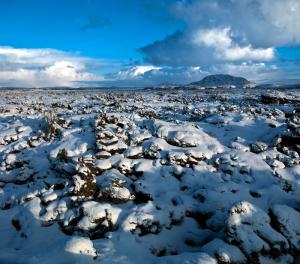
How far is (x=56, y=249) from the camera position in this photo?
9.91m

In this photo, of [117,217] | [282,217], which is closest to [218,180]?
[282,217]

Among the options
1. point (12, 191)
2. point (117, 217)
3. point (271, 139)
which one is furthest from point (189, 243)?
point (271, 139)

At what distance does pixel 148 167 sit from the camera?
15.6m

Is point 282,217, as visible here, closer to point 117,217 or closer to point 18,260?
point 117,217

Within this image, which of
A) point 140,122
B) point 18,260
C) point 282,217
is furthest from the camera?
point 140,122

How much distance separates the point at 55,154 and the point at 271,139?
1069 cm

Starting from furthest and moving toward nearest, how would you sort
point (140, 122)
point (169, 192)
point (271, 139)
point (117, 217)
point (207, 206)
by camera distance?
1. point (140, 122)
2. point (271, 139)
3. point (169, 192)
4. point (207, 206)
5. point (117, 217)

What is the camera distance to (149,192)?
13906 mm

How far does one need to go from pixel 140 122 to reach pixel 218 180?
25.2 feet

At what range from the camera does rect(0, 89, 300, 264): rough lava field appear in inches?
413

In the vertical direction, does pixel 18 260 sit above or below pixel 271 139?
below

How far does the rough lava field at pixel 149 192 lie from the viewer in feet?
34.4

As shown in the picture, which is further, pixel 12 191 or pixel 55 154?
pixel 55 154

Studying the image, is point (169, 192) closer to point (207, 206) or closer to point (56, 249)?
point (207, 206)
